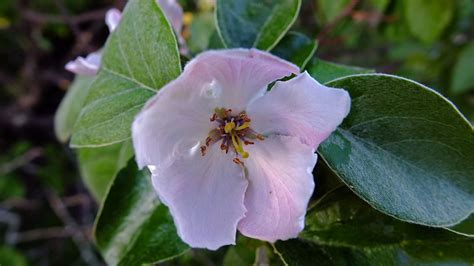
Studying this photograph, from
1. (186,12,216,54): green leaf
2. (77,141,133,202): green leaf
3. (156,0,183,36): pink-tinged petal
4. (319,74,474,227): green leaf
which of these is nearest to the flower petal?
(319,74,474,227): green leaf

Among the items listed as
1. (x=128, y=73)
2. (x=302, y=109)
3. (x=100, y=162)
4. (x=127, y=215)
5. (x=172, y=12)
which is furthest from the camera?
(x=100, y=162)

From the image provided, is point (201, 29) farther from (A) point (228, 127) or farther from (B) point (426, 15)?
(A) point (228, 127)

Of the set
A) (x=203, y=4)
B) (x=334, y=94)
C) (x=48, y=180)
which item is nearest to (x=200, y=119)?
(x=334, y=94)

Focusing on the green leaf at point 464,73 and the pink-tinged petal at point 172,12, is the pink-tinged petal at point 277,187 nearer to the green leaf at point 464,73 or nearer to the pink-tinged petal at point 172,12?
the pink-tinged petal at point 172,12

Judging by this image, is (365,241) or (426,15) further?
(426,15)

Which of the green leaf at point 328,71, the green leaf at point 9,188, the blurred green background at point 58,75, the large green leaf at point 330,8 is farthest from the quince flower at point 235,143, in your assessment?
the green leaf at point 9,188

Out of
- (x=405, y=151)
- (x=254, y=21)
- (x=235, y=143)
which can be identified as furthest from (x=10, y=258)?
(x=405, y=151)

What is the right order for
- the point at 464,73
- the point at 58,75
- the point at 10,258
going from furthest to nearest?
the point at 58,75 < the point at 10,258 < the point at 464,73
